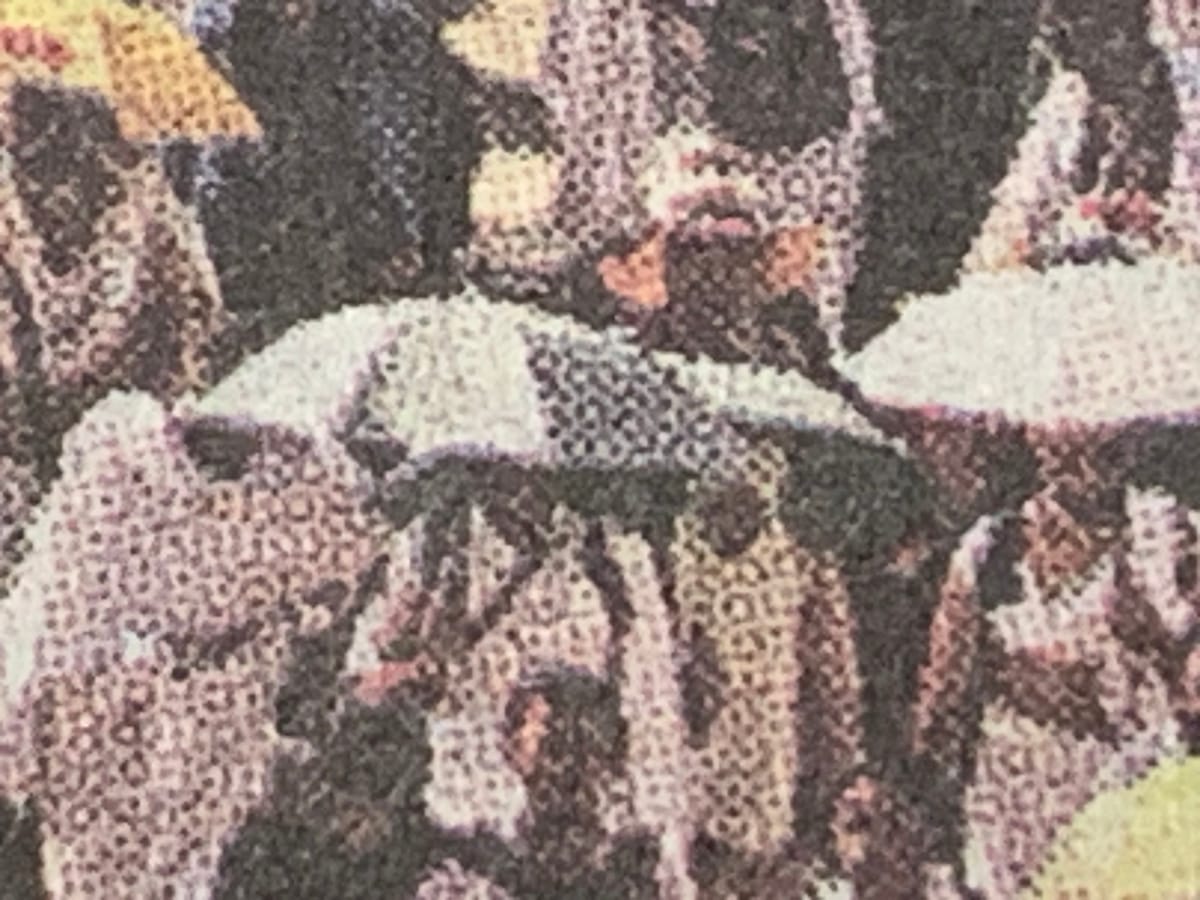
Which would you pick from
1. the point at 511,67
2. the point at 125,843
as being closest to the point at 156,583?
the point at 125,843

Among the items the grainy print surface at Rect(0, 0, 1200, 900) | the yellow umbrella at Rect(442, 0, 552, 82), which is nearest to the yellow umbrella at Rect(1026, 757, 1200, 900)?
the grainy print surface at Rect(0, 0, 1200, 900)

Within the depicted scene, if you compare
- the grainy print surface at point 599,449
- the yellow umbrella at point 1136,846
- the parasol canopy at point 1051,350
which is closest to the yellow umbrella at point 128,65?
the grainy print surface at point 599,449

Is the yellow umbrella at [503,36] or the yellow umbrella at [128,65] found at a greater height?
the yellow umbrella at [503,36]

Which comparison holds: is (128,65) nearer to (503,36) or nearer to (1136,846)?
(503,36)

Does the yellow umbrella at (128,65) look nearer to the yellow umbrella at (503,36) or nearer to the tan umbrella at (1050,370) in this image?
the yellow umbrella at (503,36)

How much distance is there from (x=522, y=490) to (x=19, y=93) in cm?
17

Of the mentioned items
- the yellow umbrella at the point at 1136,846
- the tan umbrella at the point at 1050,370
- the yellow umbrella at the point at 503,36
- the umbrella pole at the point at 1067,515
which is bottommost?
the yellow umbrella at the point at 1136,846

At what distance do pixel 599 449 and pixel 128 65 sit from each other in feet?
0.55

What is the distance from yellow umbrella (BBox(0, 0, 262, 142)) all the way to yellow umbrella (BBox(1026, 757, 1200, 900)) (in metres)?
0.29

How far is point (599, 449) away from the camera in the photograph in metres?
0.54

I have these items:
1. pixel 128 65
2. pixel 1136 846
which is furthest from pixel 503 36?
pixel 1136 846

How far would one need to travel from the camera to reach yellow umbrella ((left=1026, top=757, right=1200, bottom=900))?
52 centimetres

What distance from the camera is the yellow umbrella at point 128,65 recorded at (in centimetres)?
54

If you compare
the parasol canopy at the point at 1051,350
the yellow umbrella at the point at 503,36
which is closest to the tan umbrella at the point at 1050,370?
the parasol canopy at the point at 1051,350
